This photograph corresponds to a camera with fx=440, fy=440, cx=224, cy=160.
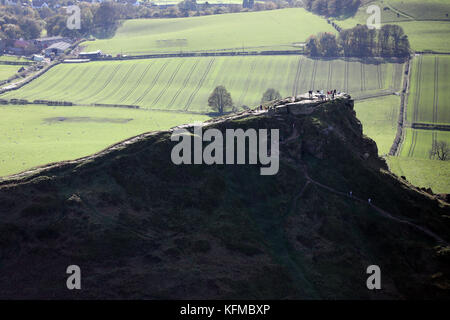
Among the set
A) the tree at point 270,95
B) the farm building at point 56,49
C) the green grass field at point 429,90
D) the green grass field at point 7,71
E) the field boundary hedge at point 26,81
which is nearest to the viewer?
the green grass field at point 429,90

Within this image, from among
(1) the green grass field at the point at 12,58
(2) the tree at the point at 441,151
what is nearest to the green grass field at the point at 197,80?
(1) the green grass field at the point at 12,58

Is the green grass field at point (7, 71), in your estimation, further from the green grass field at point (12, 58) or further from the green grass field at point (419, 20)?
the green grass field at point (419, 20)

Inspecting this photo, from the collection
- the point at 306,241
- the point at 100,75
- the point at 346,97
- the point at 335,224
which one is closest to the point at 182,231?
the point at 306,241

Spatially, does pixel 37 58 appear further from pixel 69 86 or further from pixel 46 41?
pixel 69 86

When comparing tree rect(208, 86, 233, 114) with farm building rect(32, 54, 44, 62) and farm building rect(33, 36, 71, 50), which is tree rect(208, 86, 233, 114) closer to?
farm building rect(32, 54, 44, 62)

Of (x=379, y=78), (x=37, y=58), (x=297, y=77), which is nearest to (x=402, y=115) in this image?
(x=379, y=78)

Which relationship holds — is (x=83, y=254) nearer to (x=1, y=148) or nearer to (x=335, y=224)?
(x=335, y=224)

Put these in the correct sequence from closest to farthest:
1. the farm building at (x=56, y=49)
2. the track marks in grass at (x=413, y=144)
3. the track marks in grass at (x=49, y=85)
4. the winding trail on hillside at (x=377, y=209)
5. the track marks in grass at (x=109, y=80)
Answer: the winding trail on hillside at (x=377, y=209)
the track marks in grass at (x=413, y=144)
the track marks in grass at (x=49, y=85)
the track marks in grass at (x=109, y=80)
the farm building at (x=56, y=49)

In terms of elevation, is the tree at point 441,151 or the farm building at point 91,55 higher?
the farm building at point 91,55
